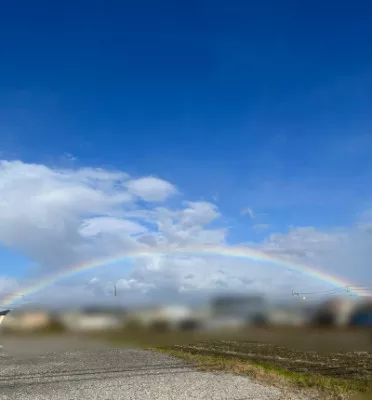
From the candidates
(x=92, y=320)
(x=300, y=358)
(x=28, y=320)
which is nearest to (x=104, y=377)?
(x=92, y=320)

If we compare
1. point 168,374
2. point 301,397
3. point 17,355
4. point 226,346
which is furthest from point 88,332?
point 301,397

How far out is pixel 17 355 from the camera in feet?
101

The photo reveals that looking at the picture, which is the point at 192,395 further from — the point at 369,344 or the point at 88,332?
the point at 88,332

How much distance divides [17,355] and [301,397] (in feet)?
69.5

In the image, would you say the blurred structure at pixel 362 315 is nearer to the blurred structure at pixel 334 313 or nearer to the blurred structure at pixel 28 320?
the blurred structure at pixel 334 313

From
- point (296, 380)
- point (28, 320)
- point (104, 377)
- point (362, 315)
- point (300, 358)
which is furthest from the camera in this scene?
point (28, 320)

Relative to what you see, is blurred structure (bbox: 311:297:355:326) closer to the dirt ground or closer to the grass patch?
the dirt ground

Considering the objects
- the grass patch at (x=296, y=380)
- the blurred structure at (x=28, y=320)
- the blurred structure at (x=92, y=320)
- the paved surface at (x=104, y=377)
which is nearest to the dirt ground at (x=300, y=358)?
the grass patch at (x=296, y=380)

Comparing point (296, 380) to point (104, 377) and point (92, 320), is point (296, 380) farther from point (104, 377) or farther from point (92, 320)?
point (92, 320)

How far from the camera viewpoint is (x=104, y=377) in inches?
898

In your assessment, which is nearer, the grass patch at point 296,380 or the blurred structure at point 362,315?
the grass patch at point 296,380

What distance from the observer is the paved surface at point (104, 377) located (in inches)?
725

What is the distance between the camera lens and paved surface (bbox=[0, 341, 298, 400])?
18.4 meters

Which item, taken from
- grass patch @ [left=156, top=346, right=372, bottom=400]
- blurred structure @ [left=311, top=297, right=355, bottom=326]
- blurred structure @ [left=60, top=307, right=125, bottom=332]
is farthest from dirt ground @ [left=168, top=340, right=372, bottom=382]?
blurred structure @ [left=60, top=307, right=125, bottom=332]
